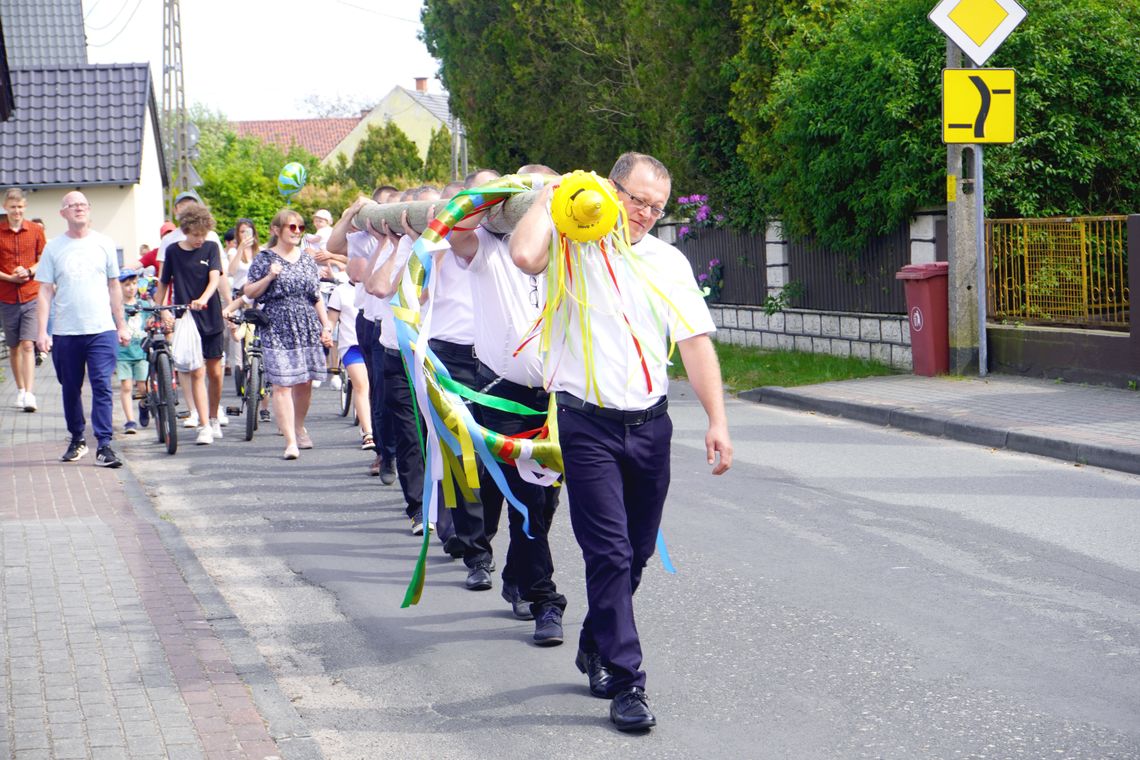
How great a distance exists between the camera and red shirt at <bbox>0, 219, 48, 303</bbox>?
1505cm

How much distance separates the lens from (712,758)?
4656mm

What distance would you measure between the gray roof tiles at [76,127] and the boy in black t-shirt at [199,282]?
1589cm

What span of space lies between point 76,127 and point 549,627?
81.2 ft

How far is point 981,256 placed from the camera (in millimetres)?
14266

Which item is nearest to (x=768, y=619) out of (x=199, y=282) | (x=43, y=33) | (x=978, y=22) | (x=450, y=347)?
(x=450, y=347)

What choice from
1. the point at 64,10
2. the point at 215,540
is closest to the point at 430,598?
the point at 215,540

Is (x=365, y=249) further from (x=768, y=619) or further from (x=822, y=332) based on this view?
(x=822, y=332)

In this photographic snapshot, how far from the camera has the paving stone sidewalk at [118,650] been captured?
476 cm

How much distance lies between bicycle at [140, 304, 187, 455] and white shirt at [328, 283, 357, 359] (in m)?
1.25

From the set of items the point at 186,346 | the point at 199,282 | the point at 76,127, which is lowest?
→ the point at 186,346

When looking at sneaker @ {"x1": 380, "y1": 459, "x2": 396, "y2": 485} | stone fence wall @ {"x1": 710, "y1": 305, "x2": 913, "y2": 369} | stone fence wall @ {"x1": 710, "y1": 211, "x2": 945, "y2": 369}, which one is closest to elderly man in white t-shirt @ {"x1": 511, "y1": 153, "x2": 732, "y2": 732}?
sneaker @ {"x1": 380, "y1": 459, "x2": 396, "y2": 485}

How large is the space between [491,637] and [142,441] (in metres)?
7.61

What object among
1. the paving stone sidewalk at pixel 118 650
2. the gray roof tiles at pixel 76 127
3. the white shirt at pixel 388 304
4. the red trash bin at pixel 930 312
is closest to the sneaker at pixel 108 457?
the paving stone sidewalk at pixel 118 650

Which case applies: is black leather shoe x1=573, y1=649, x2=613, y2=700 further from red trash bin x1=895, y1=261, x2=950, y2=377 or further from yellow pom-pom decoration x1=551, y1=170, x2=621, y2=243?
red trash bin x1=895, y1=261, x2=950, y2=377
